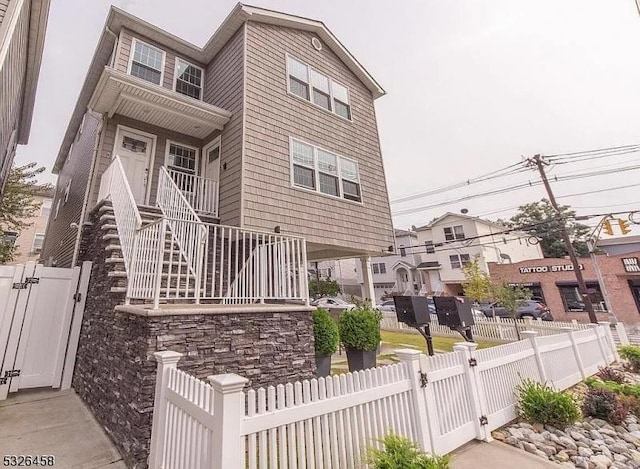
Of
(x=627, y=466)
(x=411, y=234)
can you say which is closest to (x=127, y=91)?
(x=627, y=466)

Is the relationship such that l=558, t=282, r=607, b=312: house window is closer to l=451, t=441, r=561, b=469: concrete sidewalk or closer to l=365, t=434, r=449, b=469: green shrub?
l=451, t=441, r=561, b=469: concrete sidewalk

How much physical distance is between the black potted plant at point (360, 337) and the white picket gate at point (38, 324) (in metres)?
5.44

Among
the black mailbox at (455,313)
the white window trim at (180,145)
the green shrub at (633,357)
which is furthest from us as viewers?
the green shrub at (633,357)

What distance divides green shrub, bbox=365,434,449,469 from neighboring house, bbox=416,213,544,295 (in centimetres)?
2432

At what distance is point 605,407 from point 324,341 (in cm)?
498

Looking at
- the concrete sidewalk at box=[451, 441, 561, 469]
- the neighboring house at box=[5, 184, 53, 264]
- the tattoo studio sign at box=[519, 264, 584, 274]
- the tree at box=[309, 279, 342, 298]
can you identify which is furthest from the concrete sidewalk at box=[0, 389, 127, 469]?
the tattoo studio sign at box=[519, 264, 584, 274]

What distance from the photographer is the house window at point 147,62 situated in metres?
7.72

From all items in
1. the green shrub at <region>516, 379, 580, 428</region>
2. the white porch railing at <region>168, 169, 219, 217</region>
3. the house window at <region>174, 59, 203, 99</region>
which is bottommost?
the green shrub at <region>516, 379, 580, 428</region>

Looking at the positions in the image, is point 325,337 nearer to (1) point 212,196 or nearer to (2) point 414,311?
(2) point 414,311

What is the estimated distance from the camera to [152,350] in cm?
324

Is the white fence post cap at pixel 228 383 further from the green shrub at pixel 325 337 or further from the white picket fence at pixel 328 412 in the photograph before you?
the green shrub at pixel 325 337

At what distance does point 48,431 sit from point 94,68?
31.8 ft

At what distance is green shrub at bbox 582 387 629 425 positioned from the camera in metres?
4.84

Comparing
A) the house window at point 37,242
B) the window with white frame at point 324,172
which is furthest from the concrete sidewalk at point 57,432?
the house window at point 37,242
